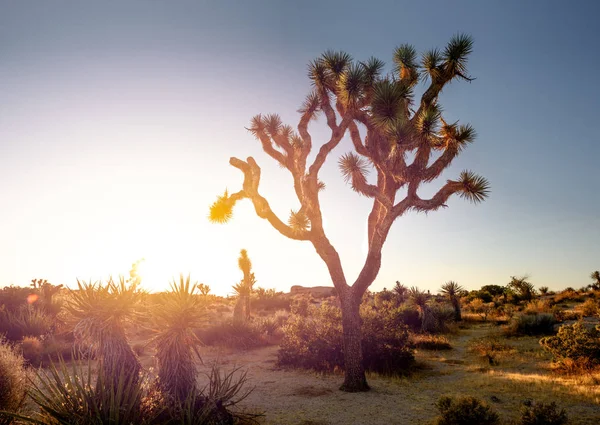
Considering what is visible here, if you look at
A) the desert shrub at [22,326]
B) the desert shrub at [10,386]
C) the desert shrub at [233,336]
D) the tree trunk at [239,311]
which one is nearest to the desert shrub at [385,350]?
the desert shrub at [233,336]

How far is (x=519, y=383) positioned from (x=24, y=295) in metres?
25.9

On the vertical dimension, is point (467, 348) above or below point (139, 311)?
below

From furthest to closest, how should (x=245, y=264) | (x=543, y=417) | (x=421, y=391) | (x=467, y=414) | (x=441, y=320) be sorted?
1. (x=245, y=264)
2. (x=441, y=320)
3. (x=421, y=391)
4. (x=467, y=414)
5. (x=543, y=417)

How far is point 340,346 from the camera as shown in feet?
42.7

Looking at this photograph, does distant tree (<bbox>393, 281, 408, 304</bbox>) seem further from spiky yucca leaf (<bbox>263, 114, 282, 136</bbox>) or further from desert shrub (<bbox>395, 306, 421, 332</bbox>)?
spiky yucca leaf (<bbox>263, 114, 282, 136</bbox>)

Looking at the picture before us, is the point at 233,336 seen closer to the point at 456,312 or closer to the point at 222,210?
the point at 222,210

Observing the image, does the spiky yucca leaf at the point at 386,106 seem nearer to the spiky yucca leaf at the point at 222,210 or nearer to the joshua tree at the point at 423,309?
the spiky yucca leaf at the point at 222,210

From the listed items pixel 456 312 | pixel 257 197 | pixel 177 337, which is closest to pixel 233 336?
pixel 257 197

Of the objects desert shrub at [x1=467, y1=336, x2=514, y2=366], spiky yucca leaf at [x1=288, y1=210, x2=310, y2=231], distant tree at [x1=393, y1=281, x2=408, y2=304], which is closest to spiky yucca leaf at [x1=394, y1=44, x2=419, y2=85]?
spiky yucca leaf at [x1=288, y1=210, x2=310, y2=231]

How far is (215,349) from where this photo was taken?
1677 centimetres

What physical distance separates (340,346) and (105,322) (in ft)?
28.8

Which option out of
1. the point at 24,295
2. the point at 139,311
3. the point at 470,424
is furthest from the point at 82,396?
the point at 24,295

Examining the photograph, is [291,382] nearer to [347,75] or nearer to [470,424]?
[470,424]

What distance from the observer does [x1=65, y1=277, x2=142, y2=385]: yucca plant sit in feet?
21.0
